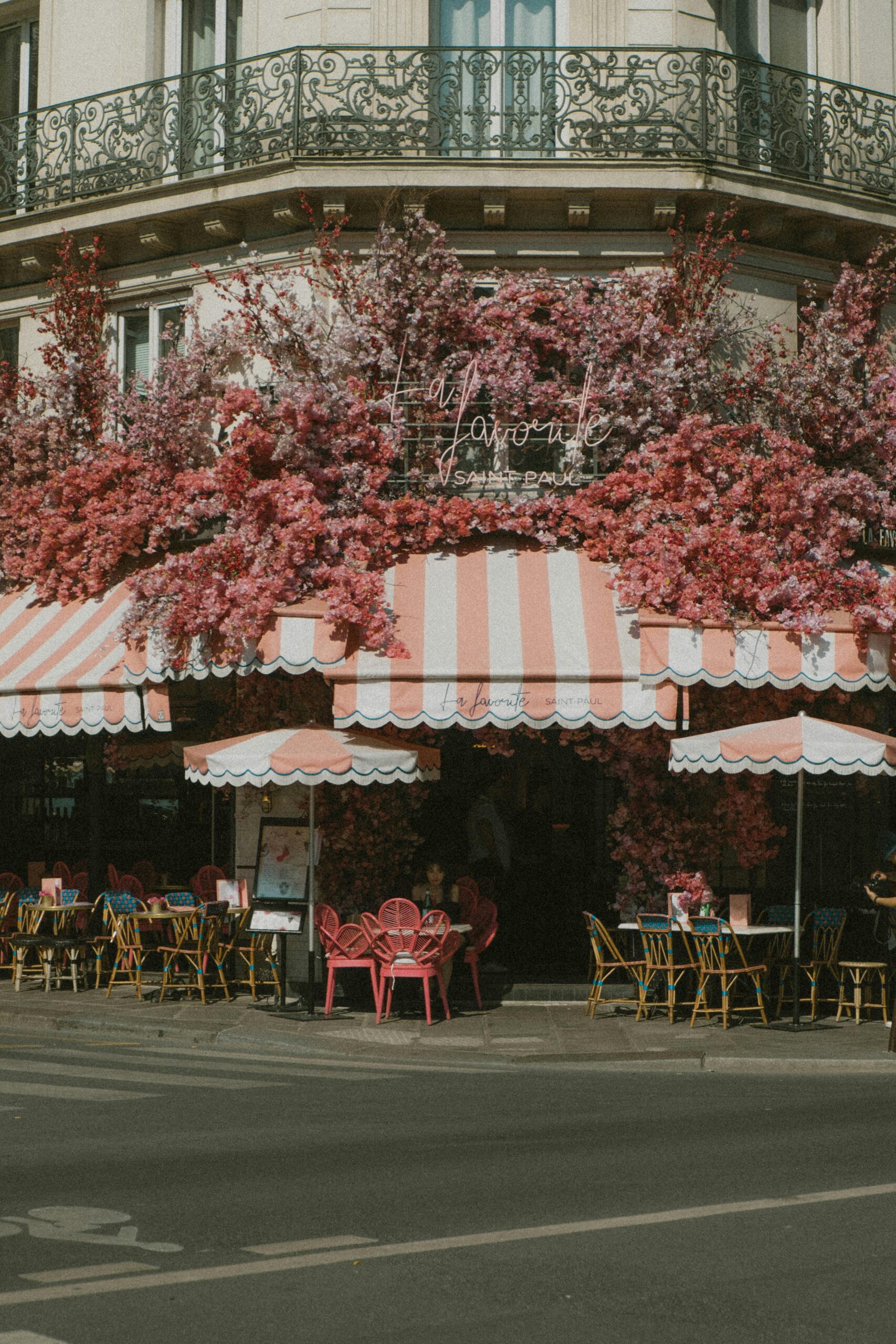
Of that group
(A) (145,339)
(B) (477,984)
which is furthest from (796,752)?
(A) (145,339)

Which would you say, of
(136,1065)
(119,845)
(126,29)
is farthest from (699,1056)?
(126,29)

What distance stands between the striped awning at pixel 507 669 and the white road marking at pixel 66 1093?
5169 millimetres

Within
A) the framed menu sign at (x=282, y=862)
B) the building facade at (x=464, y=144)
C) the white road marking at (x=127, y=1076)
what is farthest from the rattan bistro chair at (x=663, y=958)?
the white road marking at (x=127, y=1076)

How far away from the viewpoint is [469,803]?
17438mm

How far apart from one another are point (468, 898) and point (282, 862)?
2.12 m

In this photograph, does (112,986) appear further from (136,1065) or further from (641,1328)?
(641,1328)

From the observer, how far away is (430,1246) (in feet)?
21.0

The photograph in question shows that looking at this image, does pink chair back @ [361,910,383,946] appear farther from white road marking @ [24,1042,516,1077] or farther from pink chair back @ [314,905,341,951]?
white road marking @ [24,1042,516,1077]

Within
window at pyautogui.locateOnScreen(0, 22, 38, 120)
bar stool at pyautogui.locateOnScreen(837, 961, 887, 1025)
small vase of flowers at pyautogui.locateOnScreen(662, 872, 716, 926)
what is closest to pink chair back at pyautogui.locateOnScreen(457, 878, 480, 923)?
small vase of flowers at pyautogui.locateOnScreen(662, 872, 716, 926)

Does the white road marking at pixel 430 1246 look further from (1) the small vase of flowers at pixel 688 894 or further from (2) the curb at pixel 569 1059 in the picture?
(1) the small vase of flowers at pixel 688 894

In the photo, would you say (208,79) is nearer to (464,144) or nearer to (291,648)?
(464,144)

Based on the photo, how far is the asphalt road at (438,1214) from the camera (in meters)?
5.51

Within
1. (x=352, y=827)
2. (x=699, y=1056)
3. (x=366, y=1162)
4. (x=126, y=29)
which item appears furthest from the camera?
(x=126, y=29)

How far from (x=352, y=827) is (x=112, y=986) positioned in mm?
3105
